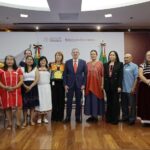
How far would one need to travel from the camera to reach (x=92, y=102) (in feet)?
17.9

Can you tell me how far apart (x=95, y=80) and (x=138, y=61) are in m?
4.23

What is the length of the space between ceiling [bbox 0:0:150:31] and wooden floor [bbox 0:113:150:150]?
2.75 metres

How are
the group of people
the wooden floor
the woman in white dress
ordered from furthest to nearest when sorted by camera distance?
the woman in white dress
the group of people
the wooden floor

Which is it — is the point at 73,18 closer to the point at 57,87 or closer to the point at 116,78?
the point at 57,87

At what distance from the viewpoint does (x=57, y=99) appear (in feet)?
18.2

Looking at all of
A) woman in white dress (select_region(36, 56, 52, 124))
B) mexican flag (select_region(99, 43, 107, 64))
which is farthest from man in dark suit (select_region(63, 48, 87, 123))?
mexican flag (select_region(99, 43, 107, 64))

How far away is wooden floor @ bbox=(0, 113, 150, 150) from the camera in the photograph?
3615mm

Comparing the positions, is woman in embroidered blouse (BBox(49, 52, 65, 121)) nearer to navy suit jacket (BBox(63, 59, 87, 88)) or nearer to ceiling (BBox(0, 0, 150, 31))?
navy suit jacket (BBox(63, 59, 87, 88))

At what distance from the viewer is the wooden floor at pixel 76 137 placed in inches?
142

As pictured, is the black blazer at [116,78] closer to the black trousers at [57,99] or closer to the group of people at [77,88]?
the group of people at [77,88]

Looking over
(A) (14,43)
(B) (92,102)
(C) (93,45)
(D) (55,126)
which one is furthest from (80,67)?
(A) (14,43)

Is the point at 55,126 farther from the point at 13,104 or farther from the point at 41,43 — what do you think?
the point at 41,43

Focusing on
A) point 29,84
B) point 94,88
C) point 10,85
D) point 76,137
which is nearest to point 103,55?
point 94,88

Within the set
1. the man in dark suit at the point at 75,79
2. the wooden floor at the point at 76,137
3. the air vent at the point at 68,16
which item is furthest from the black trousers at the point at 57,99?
the air vent at the point at 68,16
